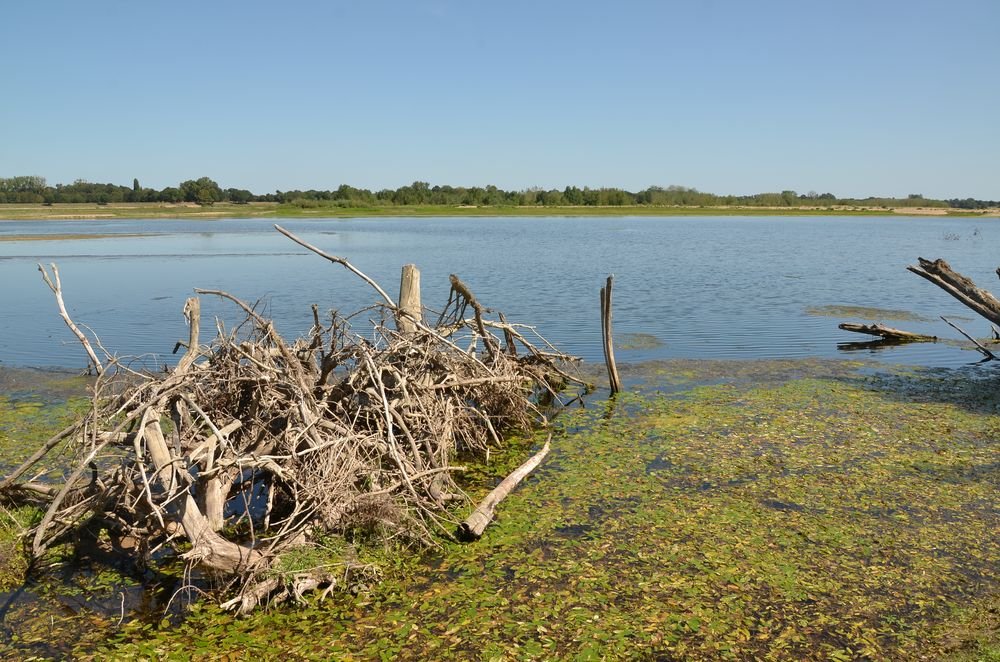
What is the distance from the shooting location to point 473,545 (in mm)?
6398

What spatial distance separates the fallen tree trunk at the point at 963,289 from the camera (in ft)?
41.2

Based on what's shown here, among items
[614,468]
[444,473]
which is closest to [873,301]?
[614,468]

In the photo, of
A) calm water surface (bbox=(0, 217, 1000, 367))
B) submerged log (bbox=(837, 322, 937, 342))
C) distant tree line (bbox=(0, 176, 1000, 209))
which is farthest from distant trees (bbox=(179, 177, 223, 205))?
submerged log (bbox=(837, 322, 937, 342))

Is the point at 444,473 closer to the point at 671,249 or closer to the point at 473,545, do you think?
the point at 473,545

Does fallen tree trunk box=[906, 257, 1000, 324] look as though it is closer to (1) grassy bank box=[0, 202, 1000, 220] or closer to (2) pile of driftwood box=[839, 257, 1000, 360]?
(2) pile of driftwood box=[839, 257, 1000, 360]

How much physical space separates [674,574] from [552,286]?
20079 millimetres

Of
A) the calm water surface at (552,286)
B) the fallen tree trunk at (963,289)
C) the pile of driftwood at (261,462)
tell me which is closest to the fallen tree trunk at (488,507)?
the pile of driftwood at (261,462)

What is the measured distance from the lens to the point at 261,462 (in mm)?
5848

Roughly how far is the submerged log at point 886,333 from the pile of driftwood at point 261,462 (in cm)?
1096

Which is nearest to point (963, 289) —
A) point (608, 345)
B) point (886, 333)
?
point (886, 333)

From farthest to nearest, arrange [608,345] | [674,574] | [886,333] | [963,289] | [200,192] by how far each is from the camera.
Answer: [200,192] → [886,333] → [963,289] → [608,345] → [674,574]

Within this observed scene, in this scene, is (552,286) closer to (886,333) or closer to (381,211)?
(886,333)

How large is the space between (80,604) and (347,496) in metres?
2.06

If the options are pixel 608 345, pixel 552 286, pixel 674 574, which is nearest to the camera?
pixel 674 574
